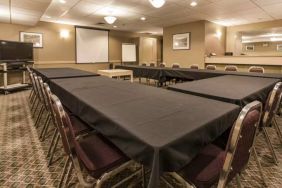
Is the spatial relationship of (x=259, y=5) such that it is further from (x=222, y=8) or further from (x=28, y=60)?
(x=28, y=60)

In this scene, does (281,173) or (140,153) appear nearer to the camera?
(140,153)

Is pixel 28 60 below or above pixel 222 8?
below

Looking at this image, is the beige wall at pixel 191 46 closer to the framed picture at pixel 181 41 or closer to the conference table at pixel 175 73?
the framed picture at pixel 181 41

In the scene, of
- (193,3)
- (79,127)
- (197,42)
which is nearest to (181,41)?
(197,42)

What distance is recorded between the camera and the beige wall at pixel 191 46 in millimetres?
7359

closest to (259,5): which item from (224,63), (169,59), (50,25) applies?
(224,63)

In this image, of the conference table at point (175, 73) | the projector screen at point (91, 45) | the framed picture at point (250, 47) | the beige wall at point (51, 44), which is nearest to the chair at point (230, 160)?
the conference table at point (175, 73)

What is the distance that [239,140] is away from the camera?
0.97 m

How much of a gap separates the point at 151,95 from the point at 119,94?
0.33 metres

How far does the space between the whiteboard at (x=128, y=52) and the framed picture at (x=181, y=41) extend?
8.73ft

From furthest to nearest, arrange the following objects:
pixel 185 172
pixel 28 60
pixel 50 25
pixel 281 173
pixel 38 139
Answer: pixel 50 25 < pixel 28 60 < pixel 38 139 < pixel 281 173 < pixel 185 172

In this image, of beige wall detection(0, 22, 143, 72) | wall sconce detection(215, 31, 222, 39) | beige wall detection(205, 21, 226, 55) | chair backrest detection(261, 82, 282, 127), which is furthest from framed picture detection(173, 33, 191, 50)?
chair backrest detection(261, 82, 282, 127)

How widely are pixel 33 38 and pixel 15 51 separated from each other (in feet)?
3.50

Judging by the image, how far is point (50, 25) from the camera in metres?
7.67
